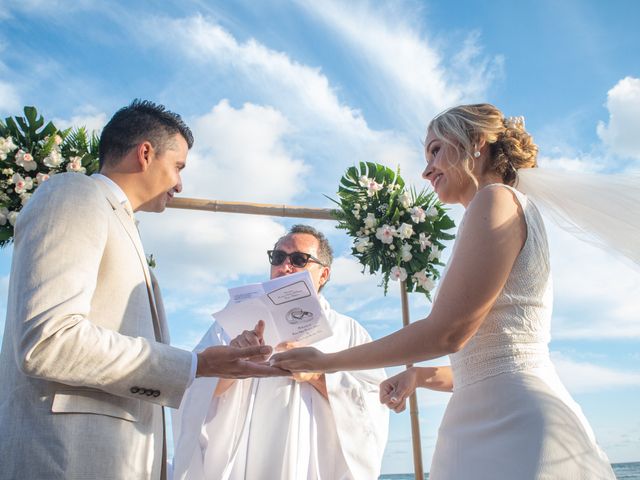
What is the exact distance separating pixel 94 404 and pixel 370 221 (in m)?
4.11

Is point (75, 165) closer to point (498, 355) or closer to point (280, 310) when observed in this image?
point (280, 310)

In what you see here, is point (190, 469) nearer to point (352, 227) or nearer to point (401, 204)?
point (352, 227)

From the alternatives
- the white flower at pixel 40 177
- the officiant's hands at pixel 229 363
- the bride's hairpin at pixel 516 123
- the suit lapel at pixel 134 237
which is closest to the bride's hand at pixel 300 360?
the officiant's hands at pixel 229 363

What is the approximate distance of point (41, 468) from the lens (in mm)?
2273

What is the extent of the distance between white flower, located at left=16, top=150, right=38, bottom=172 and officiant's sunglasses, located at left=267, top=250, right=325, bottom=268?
2447 millimetres

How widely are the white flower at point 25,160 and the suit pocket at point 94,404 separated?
4.00 metres

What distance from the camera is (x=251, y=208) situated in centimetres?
651

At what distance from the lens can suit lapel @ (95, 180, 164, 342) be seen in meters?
2.85

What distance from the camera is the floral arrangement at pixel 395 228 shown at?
618 centimetres

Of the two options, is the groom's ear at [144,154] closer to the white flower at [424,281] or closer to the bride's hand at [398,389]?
the bride's hand at [398,389]

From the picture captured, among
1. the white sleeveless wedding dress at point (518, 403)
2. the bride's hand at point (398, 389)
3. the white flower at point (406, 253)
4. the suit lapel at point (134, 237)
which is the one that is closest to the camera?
the white sleeveless wedding dress at point (518, 403)

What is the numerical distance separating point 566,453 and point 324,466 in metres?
2.65

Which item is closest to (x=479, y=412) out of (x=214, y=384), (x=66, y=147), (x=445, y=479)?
(x=445, y=479)

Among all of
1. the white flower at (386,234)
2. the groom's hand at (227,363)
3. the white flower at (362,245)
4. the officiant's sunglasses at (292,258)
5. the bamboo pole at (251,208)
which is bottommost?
the groom's hand at (227,363)
